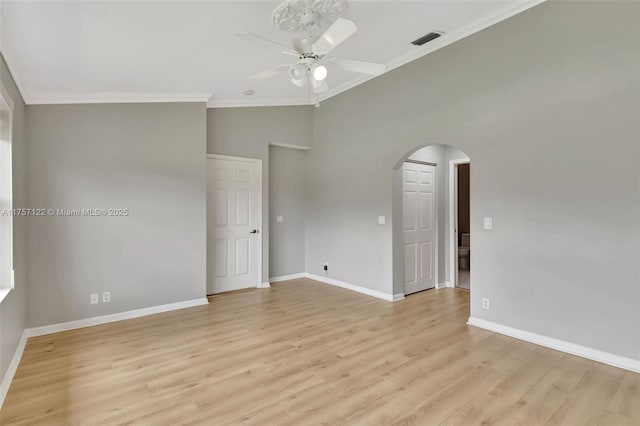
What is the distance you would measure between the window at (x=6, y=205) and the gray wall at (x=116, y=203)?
74 cm

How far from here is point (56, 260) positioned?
3496 millimetres

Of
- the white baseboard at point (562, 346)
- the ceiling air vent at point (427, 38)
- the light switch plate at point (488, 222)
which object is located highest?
the ceiling air vent at point (427, 38)

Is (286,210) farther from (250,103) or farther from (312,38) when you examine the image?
(312,38)

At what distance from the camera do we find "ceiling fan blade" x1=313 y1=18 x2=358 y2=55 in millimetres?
2135

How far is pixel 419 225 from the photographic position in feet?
16.8

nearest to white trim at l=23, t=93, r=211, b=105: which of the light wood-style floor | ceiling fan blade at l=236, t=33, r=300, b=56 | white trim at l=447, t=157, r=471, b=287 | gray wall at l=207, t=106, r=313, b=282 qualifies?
gray wall at l=207, t=106, r=313, b=282

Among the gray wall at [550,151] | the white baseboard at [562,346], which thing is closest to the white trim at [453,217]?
the gray wall at [550,151]

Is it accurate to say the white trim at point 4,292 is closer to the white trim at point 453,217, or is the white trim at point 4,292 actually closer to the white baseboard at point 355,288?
the white baseboard at point 355,288

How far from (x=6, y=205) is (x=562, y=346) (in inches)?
200

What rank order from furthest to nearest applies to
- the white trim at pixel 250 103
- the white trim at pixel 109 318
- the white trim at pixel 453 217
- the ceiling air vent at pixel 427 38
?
the white trim at pixel 453 217 < the white trim at pixel 250 103 < the ceiling air vent at pixel 427 38 < the white trim at pixel 109 318

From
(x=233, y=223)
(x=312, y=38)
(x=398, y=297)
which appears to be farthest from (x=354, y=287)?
(x=312, y=38)

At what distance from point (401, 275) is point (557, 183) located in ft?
7.61

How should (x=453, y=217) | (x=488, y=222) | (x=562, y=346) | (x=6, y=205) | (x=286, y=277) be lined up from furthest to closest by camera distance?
(x=286, y=277) → (x=453, y=217) → (x=488, y=222) → (x=562, y=346) → (x=6, y=205)

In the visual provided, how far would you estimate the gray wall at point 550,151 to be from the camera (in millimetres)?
2678
